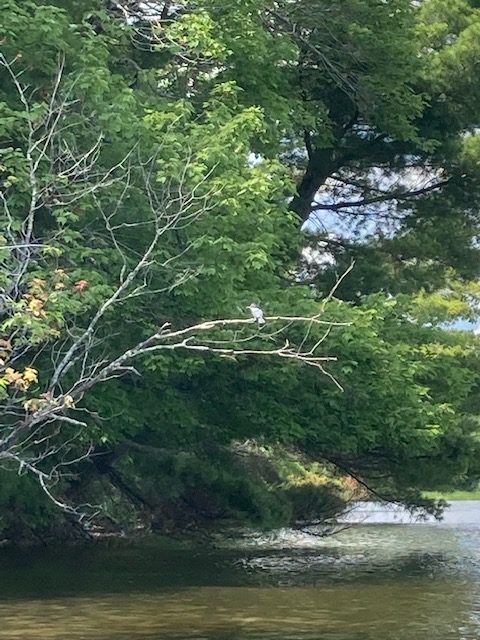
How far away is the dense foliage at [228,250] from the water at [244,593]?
3.38 ft

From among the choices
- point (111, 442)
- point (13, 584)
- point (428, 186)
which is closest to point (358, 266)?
point (428, 186)

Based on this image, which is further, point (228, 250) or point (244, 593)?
point (244, 593)

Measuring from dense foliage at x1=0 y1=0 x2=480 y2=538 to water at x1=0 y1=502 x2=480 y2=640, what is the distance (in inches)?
40.6

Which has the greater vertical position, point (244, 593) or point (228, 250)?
point (228, 250)

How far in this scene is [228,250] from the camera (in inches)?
478

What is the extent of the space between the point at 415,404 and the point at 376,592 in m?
2.46

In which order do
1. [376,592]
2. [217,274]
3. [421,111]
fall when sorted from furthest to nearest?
1. [421,111]
2. [376,592]
3. [217,274]

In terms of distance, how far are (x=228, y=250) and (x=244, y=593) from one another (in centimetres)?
497

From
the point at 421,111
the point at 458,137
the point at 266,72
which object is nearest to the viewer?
the point at 266,72

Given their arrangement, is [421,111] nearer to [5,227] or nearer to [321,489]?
[321,489]

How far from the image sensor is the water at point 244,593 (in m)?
11.7

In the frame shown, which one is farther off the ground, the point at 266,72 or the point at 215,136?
the point at 266,72

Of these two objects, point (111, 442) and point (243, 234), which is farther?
point (111, 442)

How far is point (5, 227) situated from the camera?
1039 cm
